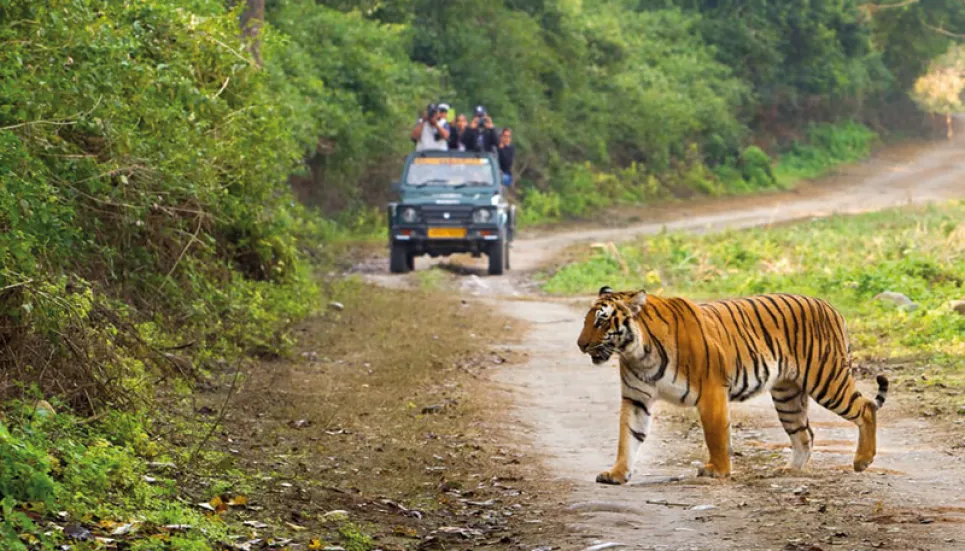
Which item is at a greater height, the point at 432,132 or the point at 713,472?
the point at 432,132

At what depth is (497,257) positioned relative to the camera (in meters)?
25.1

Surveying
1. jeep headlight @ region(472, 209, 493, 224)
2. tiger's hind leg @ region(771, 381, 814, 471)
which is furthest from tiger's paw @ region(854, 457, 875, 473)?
jeep headlight @ region(472, 209, 493, 224)

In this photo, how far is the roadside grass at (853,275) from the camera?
14.4m

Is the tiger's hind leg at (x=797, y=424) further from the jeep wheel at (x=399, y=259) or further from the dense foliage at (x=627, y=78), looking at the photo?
the dense foliage at (x=627, y=78)

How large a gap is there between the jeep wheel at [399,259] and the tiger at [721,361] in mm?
15347

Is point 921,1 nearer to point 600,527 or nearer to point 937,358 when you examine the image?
point 937,358

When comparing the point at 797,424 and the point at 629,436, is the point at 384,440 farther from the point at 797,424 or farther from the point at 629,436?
the point at 797,424

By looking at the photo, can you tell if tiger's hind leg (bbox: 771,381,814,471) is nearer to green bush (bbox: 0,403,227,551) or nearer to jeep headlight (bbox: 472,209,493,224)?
green bush (bbox: 0,403,227,551)

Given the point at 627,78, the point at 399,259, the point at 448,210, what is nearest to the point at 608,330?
the point at 448,210

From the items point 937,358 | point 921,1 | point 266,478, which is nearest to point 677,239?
point 937,358

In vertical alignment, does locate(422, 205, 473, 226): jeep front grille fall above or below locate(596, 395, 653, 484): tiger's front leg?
below

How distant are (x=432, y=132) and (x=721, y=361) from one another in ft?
60.3

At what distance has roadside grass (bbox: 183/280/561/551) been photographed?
7.93 m

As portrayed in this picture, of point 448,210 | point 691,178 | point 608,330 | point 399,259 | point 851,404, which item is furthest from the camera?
point 691,178
